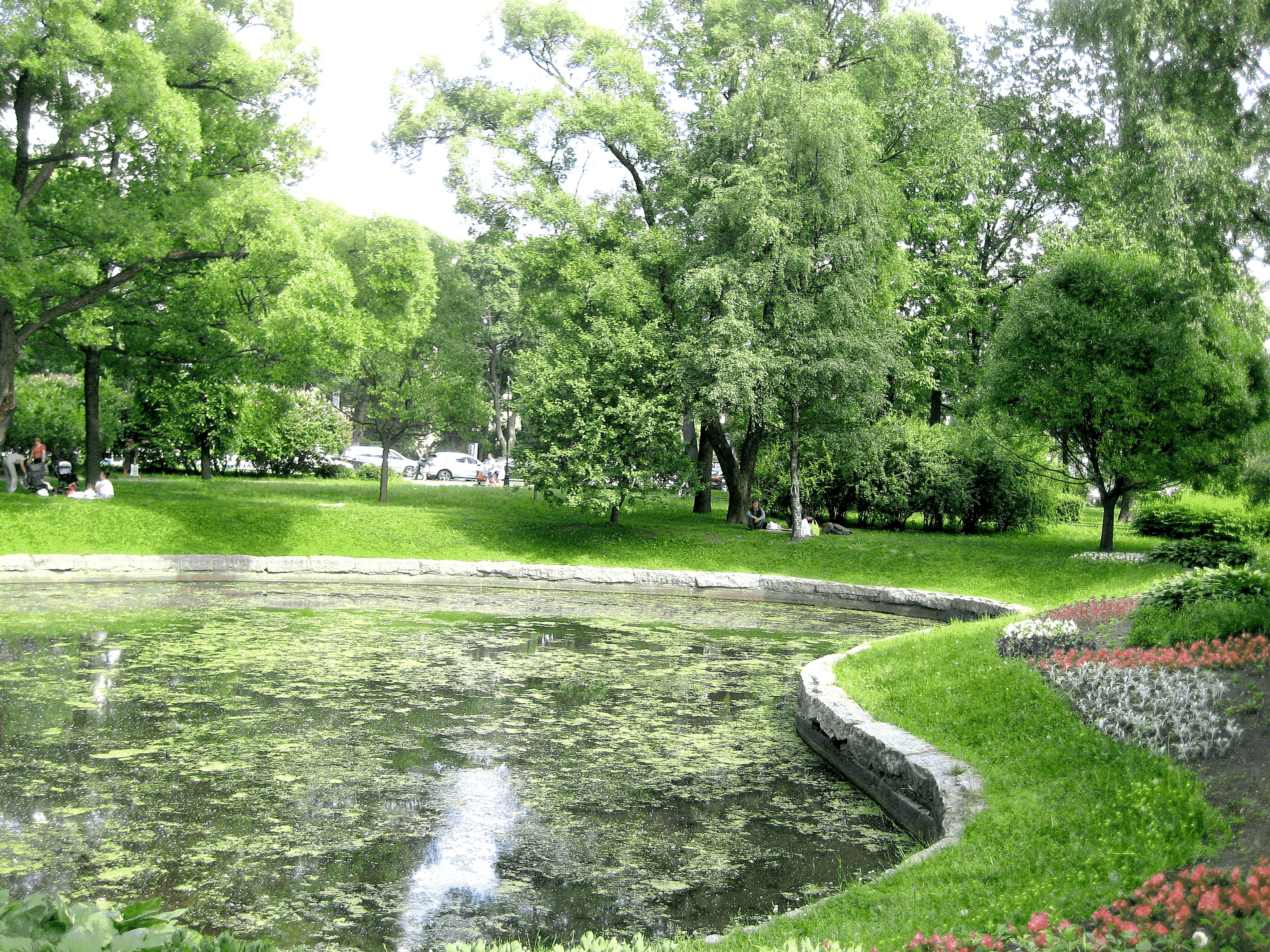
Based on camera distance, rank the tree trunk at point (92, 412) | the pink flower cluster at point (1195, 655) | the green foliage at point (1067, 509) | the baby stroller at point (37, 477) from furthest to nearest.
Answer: the green foliage at point (1067, 509) < the baby stroller at point (37, 477) < the tree trunk at point (92, 412) < the pink flower cluster at point (1195, 655)

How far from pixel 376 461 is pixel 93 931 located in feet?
146

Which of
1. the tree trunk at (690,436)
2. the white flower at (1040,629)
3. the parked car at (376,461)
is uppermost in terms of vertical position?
the tree trunk at (690,436)

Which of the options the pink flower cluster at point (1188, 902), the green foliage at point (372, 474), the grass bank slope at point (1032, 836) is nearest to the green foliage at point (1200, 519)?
the grass bank slope at point (1032, 836)

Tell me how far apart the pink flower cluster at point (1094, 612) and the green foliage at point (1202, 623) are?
85 centimetres

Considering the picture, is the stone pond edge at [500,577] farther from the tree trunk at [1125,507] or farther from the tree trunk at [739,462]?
the tree trunk at [1125,507]

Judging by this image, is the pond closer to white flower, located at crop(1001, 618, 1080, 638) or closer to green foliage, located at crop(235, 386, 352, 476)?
white flower, located at crop(1001, 618, 1080, 638)

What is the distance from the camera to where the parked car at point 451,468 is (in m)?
46.1

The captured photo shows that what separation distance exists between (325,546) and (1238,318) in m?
18.6

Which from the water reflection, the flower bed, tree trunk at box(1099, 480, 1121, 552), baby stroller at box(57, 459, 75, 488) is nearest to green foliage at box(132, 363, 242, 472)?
baby stroller at box(57, 459, 75, 488)

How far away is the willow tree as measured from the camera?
57.0 ft

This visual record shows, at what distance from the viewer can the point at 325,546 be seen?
66.8ft

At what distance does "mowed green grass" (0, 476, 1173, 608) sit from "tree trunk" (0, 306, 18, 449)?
1.75 meters

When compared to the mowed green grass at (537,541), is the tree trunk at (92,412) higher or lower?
higher

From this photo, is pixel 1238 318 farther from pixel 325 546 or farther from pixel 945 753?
pixel 325 546
